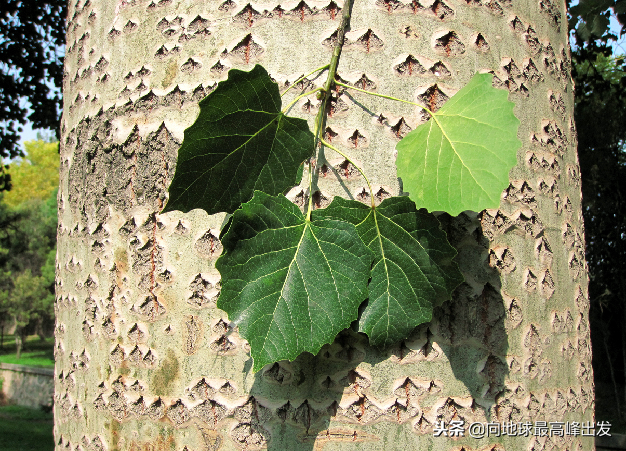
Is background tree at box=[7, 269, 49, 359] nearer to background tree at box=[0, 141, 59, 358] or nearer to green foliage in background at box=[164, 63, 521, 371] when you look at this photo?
background tree at box=[0, 141, 59, 358]

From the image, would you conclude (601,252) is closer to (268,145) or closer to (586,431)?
(586,431)

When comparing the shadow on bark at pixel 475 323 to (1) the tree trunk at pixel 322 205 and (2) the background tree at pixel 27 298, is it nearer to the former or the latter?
(1) the tree trunk at pixel 322 205

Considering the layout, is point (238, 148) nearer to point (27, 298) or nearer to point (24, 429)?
point (24, 429)

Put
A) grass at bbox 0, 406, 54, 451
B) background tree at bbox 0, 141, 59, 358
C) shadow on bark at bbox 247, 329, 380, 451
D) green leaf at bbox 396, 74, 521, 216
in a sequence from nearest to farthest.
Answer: green leaf at bbox 396, 74, 521, 216, shadow on bark at bbox 247, 329, 380, 451, grass at bbox 0, 406, 54, 451, background tree at bbox 0, 141, 59, 358

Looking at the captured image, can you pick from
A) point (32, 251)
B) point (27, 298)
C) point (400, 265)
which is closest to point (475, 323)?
point (400, 265)

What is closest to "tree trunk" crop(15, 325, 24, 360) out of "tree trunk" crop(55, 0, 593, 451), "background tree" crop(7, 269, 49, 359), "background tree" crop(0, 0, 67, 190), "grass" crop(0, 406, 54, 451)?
"background tree" crop(7, 269, 49, 359)

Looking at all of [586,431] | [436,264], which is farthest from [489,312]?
[586,431]

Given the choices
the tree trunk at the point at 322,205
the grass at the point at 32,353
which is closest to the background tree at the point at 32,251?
the grass at the point at 32,353
